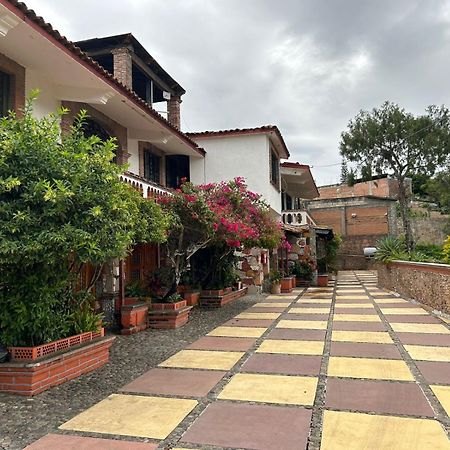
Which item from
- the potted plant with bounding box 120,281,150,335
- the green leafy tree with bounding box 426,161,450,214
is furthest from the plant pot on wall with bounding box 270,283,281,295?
the green leafy tree with bounding box 426,161,450,214

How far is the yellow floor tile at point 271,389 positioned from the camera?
4289 mm

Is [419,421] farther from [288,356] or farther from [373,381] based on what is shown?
[288,356]

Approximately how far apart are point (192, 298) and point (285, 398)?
7.56 meters

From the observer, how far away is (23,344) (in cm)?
483

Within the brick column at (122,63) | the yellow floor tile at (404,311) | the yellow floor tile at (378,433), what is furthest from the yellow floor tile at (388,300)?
the brick column at (122,63)

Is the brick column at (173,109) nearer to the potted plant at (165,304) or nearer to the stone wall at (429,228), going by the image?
the potted plant at (165,304)

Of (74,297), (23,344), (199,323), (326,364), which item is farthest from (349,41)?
(23,344)

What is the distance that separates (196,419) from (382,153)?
87.0 feet

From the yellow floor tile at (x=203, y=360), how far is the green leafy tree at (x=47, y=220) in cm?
158

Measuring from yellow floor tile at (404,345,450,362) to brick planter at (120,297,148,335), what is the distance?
4889 millimetres

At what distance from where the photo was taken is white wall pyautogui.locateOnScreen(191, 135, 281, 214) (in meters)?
15.8

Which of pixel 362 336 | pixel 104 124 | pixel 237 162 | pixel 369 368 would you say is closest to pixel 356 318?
pixel 362 336

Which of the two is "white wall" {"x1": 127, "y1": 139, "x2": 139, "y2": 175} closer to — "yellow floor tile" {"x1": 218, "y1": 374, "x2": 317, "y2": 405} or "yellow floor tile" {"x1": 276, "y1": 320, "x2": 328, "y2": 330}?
"yellow floor tile" {"x1": 276, "y1": 320, "x2": 328, "y2": 330}

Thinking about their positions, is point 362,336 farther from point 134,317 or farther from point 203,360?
point 134,317
